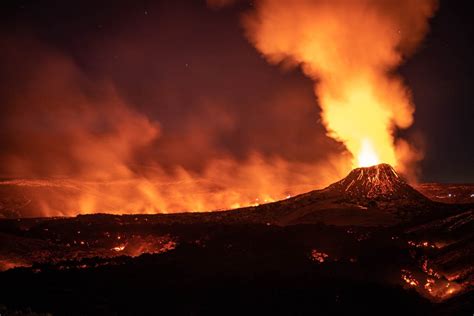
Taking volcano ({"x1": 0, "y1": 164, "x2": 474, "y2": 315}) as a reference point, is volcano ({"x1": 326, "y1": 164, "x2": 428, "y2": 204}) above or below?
Result: above

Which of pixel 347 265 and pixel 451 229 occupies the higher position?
pixel 451 229

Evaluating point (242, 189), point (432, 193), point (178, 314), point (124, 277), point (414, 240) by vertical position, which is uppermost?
point (242, 189)

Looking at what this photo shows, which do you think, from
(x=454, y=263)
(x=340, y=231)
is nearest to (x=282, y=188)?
(x=340, y=231)

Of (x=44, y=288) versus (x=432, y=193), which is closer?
(x=44, y=288)

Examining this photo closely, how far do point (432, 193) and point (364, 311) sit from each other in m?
56.1

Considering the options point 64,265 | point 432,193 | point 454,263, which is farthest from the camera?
point 432,193

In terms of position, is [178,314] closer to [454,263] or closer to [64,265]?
[64,265]

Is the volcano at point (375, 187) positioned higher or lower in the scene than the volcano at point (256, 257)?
higher

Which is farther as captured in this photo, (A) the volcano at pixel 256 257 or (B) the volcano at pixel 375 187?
(B) the volcano at pixel 375 187

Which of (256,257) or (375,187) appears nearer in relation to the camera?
(256,257)

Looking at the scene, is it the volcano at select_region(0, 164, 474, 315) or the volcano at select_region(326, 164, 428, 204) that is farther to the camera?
the volcano at select_region(326, 164, 428, 204)

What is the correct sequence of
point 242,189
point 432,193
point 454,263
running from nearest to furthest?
point 454,263
point 432,193
point 242,189

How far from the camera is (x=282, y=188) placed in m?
96.4

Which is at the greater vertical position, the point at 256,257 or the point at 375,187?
the point at 375,187
